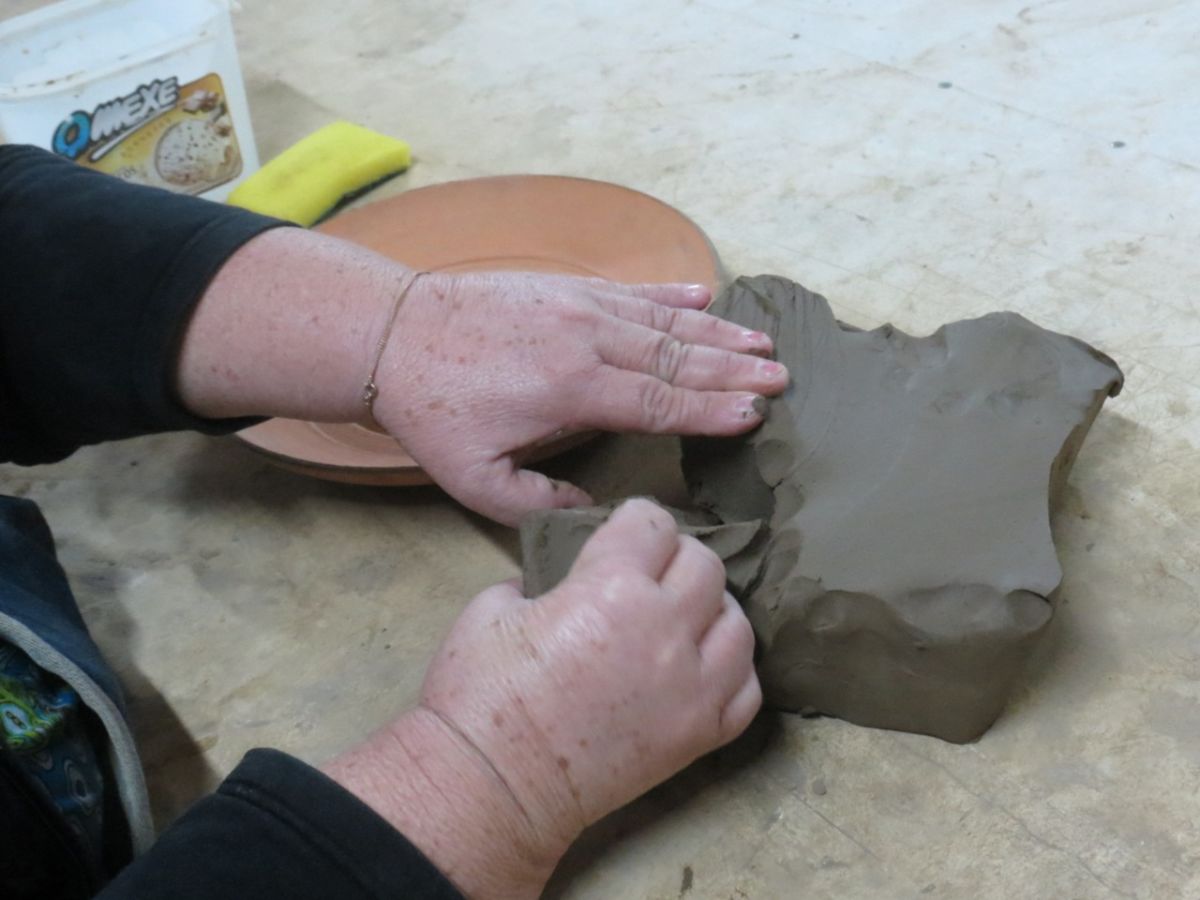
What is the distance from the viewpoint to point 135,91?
1.38m

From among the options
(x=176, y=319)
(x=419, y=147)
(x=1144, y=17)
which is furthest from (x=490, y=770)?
(x=1144, y=17)

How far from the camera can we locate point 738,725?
78cm

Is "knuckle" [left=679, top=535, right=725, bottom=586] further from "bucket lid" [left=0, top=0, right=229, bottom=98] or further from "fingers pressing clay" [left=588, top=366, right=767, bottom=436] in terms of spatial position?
"bucket lid" [left=0, top=0, right=229, bottom=98]

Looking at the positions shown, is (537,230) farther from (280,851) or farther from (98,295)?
(280,851)

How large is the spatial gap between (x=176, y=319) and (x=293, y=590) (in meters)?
0.27

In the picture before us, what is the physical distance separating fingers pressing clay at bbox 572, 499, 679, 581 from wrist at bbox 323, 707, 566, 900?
15 cm

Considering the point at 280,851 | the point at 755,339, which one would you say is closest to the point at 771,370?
the point at 755,339

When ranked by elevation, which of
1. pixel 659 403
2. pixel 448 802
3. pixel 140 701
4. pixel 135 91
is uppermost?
pixel 135 91

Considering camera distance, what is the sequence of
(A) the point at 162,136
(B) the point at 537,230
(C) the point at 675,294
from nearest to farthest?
(C) the point at 675,294, (B) the point at 537,230, (A) the point at 162,136

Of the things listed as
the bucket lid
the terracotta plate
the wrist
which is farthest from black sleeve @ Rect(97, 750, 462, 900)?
the bucket lid

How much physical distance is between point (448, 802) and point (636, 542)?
0.22m

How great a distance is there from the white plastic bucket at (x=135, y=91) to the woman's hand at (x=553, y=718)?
0.97 meters

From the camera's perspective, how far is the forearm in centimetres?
92

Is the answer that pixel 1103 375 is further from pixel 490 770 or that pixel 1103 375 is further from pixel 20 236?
pixel 20 236
